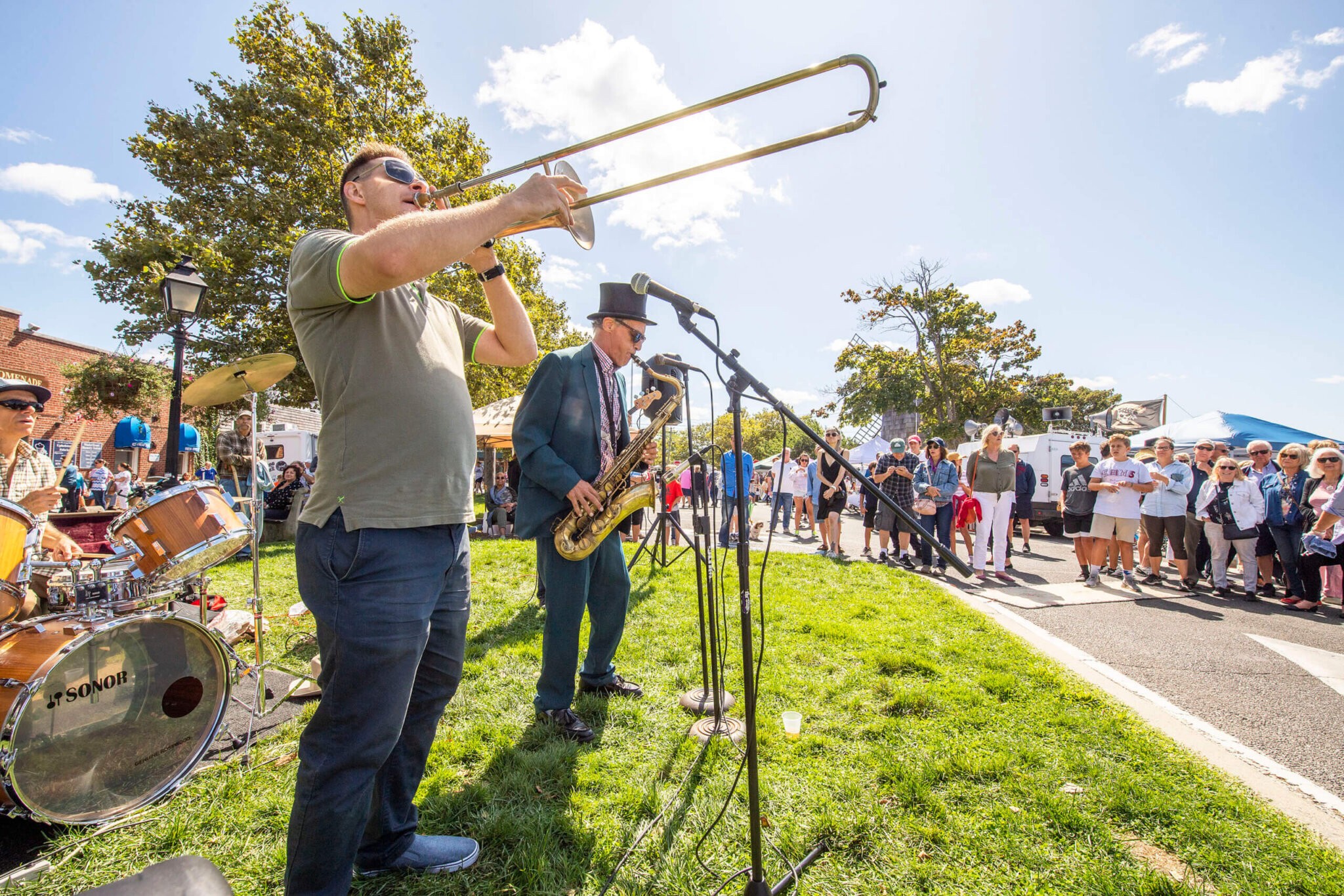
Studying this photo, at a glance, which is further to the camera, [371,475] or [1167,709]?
[1167,709]

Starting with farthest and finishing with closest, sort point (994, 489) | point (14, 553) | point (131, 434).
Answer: point (994, 489)
point (131, 434)
point (14, 553)

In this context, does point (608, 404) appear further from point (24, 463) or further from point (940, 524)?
point (940, 524)

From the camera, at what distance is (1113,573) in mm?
8641

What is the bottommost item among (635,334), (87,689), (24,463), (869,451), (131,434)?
(87,689)

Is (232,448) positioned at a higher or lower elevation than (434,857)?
higher

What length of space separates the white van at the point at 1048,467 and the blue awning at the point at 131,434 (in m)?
16.1

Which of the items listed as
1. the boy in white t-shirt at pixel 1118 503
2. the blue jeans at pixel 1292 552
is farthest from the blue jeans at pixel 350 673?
the blue jeans at pixel 1292 552

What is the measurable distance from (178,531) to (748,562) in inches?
127

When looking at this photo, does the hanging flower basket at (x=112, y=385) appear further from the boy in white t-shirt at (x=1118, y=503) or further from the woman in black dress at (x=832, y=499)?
the boy in white t-shirt at (x=1118, y=503)

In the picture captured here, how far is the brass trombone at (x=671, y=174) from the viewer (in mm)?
1742

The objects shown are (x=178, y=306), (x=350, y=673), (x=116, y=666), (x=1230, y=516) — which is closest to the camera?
(x=350, y=673)

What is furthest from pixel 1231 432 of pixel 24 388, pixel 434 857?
pixel 24 388

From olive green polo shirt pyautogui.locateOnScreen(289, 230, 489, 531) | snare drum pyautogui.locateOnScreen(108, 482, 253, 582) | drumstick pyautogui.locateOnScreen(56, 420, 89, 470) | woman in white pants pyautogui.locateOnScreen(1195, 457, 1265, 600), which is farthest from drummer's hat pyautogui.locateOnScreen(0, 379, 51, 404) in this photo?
woman in white pants pyautogui.locateOnScreen(1195, 457, 1265, 600)

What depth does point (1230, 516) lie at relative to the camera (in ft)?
25.1
